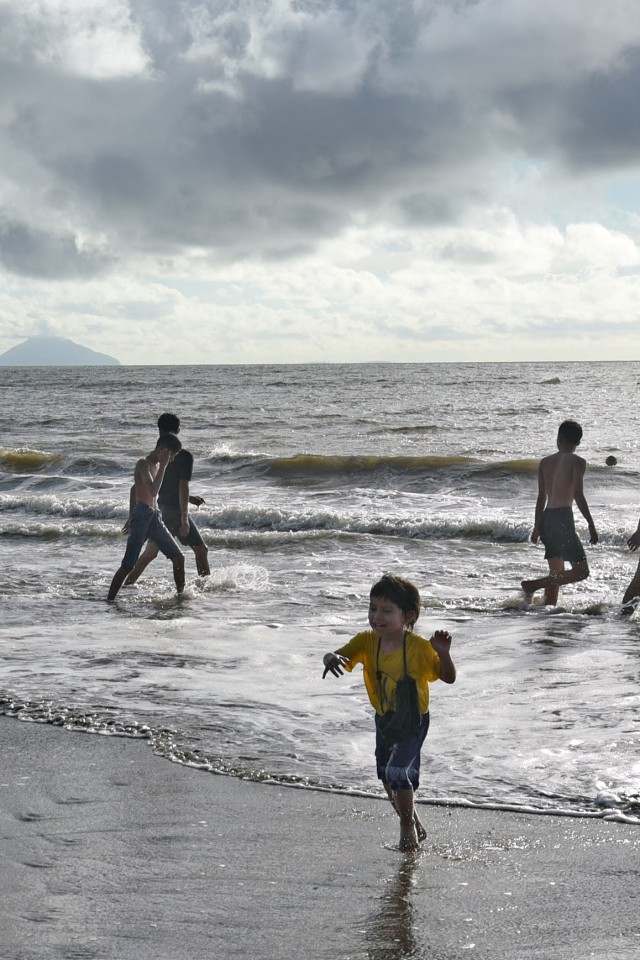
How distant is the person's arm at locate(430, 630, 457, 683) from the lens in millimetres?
4027

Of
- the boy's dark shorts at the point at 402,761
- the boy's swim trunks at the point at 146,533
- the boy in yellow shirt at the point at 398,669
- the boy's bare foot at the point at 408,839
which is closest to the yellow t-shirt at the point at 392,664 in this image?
the boy in yellow shirt at the point at 398,669

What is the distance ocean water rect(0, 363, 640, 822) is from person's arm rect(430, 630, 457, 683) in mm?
1057

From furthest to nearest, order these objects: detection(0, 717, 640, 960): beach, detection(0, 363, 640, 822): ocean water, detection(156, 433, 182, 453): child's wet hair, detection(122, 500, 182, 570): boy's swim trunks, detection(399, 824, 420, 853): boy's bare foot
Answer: detection(122, 500, 182, 570): boy's swim trunks, detection(156, 433, 182, 453): child's wet hair, detection(0, 363, 640, 822): ocean water, detection(399, 824, 420, 853): boy's bare foot, detection(0, 717, 640, 960): beach

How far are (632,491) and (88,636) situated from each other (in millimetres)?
14954

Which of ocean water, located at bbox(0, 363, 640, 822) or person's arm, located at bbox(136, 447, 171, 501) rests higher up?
person's arm, located at bbox(136, 447, 171, 501)

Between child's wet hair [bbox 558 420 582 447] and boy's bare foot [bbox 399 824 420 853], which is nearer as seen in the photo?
boy's bare foot [bbox 399 824 420 853]

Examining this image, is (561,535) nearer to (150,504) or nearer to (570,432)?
(570,432)

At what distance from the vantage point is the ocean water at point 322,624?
555 cm

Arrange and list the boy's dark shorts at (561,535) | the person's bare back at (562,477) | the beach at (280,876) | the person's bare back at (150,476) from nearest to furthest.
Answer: the beach at (280,876), the person's bare back at (562,477), the boy's dark shorts at (561,535), the person's bare back at (150,476)

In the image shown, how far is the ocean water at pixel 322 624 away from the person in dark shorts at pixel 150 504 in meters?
0.63

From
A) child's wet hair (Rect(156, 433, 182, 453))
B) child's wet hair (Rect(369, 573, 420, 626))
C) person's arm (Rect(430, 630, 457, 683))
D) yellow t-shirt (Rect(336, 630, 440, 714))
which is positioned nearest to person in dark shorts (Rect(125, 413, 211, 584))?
child's wet hair (Rect(156, 433, 182, 453))

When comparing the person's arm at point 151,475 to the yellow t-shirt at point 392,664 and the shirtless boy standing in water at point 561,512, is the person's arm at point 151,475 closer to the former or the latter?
the shirtless boy standing in water at point 561,512

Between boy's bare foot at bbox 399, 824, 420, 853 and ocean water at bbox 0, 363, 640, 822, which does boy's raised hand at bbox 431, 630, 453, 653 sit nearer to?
boy's bare foot at bbox 399, 824, 420, 853

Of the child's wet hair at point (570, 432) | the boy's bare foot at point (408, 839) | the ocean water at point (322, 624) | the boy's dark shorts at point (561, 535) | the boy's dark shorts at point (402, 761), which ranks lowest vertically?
the ocean water at point (322, 624)
